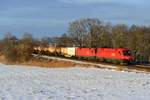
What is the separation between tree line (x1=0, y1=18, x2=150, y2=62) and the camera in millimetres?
93306

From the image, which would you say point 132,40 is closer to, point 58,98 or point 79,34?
point 79,34

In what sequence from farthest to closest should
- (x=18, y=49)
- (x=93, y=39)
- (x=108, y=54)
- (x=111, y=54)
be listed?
(x=93, y=39), (x=18, y=49), (x=108, y=54), (x=111, y=54)

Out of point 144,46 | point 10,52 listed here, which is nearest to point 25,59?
point 10,52

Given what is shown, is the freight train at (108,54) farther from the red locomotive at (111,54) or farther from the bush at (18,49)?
the bush at (18,49)

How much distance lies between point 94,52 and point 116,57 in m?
10.1

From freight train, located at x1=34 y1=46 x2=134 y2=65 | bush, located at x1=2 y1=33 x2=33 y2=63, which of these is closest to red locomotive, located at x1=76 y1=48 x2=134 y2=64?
freight train, located at x1=34 y1=46 x2=134 y2=65

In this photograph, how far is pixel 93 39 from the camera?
13412cm

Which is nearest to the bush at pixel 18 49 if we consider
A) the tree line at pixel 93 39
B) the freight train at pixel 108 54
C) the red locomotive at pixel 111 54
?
the tree line at pixel 93 39

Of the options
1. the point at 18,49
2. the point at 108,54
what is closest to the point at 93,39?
the point at 18,49

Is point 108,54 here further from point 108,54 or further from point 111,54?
point 111,54

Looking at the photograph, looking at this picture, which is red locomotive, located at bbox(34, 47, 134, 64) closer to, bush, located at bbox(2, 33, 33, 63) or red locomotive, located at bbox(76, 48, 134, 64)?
red locomotive, located at bbox(76, 48, 134, 64)

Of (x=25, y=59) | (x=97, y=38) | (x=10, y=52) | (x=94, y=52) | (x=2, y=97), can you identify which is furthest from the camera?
(x=97, y=38)

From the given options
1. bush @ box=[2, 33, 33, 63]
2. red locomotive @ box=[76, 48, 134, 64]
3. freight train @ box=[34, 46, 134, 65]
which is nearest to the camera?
red locomotive @ box=[76, 48, 134, 64]

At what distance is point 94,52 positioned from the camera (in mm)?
70125
